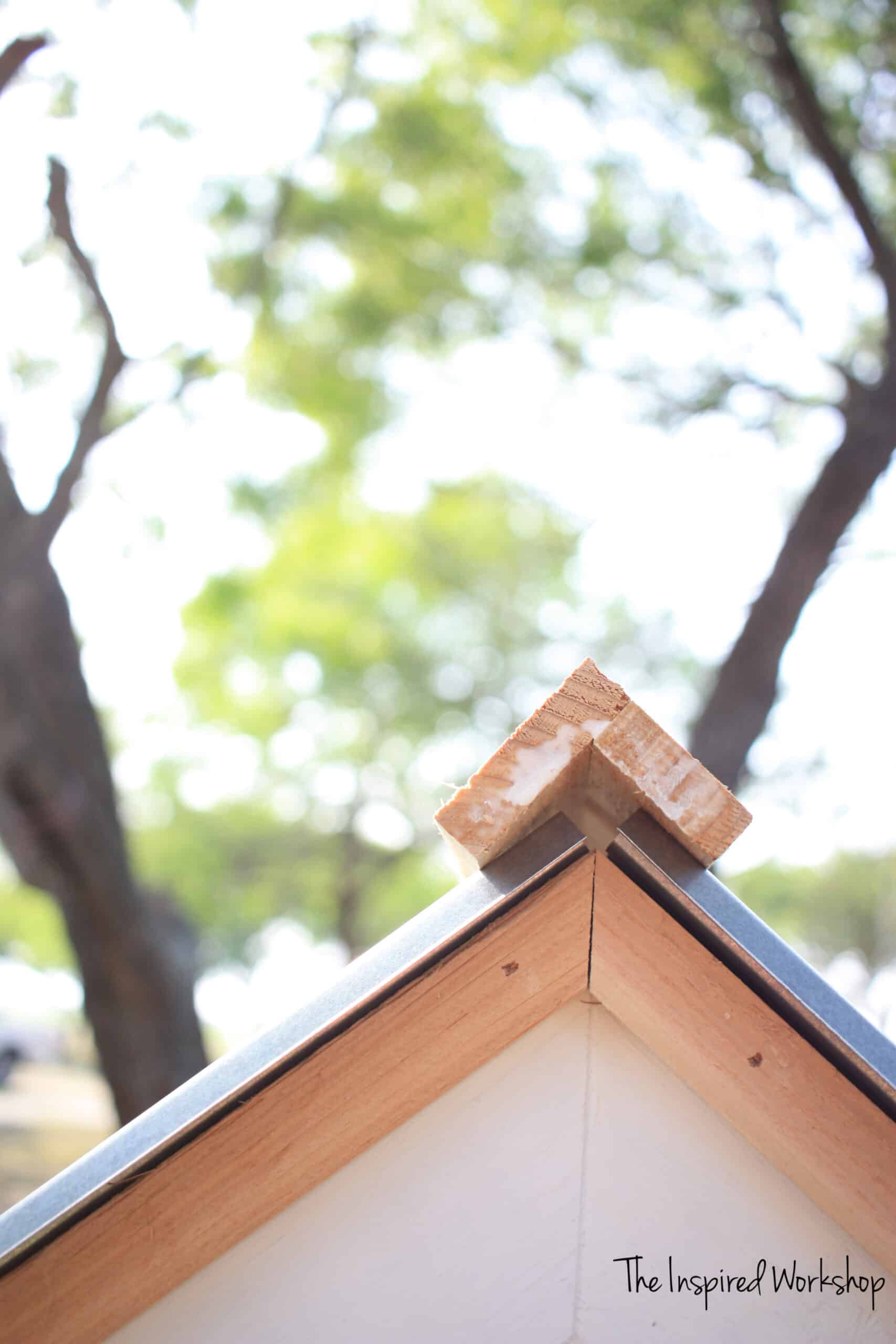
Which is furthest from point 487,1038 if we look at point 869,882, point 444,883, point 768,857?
point 869,882

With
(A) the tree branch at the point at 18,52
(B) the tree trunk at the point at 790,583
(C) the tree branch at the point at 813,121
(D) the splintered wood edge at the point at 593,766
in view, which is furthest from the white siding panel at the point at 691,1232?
(C) the tree branch at the point at 813,121

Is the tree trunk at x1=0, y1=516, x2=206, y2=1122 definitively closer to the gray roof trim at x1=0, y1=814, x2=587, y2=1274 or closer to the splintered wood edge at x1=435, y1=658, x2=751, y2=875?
the gray roof trim at x1=0, y1=814, x2=587, y2=1274

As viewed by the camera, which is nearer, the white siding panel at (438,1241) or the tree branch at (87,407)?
the white siding panel at (438,1241)

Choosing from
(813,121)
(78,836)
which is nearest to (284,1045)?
(78,836)

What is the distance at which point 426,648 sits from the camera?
13.9 metres

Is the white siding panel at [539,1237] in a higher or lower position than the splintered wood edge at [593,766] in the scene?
lower

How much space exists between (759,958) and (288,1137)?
501mm

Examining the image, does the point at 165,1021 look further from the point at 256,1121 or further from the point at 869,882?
the point at 869,882

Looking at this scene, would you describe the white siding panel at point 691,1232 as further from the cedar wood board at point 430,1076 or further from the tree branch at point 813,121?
the tree branch at point 813,121

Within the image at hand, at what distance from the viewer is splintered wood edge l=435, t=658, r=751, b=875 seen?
1091 millimetres

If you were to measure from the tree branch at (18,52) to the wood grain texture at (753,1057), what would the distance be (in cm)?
306

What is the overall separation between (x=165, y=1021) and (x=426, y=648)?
9.36 m

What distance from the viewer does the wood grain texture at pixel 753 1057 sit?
111 centimetres

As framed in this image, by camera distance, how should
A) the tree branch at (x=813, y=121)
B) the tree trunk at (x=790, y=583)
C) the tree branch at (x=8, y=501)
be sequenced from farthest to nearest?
the tree branch at (x=813, y=121) < the tree trunk at (x=790, y=583) < the tree branch at (x=8, y=501)
